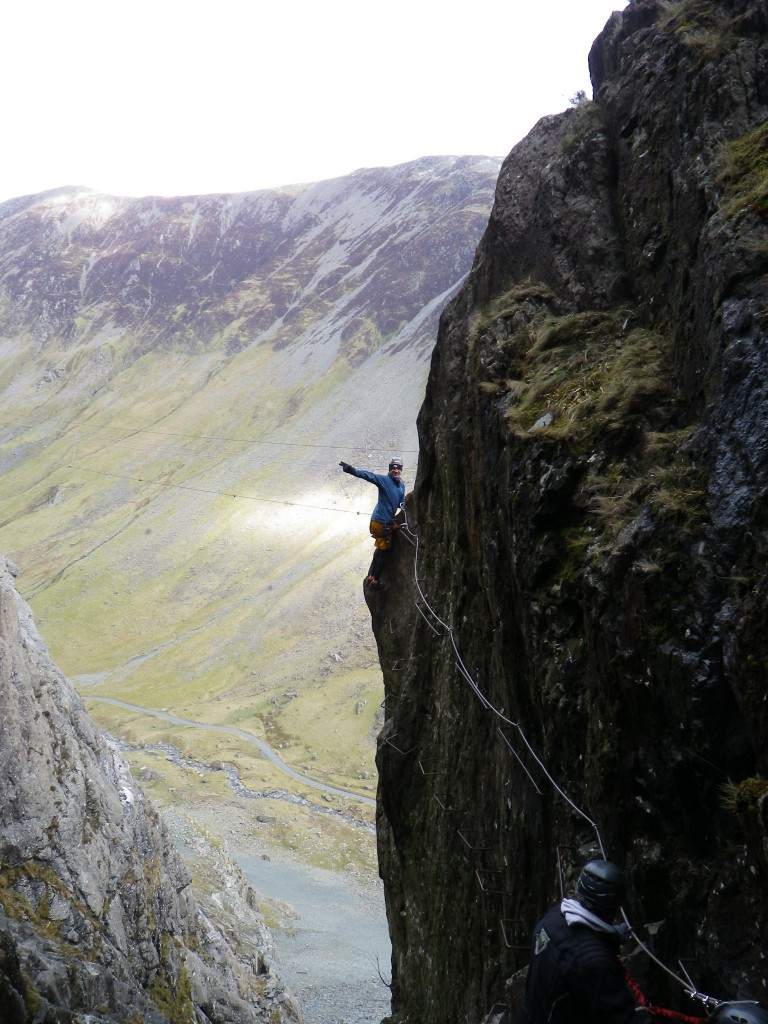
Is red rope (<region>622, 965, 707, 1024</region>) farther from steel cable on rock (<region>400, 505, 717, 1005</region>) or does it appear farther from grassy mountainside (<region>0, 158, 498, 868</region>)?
grassy mountainside (<region>0, 158, 498, 868</region>)

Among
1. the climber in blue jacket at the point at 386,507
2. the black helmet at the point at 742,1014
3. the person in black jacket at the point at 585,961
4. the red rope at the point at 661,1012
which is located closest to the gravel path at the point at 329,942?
the climber in blue jacket at the point at 386,507

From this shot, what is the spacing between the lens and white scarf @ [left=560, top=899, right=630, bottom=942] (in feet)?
19.0

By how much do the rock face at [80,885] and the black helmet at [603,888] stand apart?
30.7ft

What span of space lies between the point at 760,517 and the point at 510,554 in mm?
4288

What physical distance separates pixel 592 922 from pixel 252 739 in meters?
75.5

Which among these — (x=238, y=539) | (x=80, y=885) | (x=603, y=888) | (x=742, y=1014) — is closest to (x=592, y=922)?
(x=603, y=888)

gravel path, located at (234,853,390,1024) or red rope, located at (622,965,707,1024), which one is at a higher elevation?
red rope, located at (622,965,707,1024)

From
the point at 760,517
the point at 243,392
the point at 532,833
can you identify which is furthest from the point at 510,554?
the point at 243,392

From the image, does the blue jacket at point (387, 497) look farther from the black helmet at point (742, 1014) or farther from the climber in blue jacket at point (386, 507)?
the black helmet at point (742, 1014)

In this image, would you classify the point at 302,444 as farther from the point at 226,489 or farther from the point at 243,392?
the point at 243,392

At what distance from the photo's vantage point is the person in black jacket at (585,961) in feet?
18.2

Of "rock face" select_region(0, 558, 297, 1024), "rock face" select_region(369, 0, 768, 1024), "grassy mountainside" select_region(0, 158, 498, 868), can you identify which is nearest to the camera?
"rock face" select_region(369, 0, 768, 1024)

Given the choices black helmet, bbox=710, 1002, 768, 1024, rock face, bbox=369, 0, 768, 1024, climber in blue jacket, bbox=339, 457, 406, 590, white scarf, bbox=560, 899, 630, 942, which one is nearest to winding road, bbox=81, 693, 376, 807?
climber in blue jacket, bbox=339, 457, 406, 590

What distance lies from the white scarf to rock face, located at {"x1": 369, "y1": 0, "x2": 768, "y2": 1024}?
77cm
